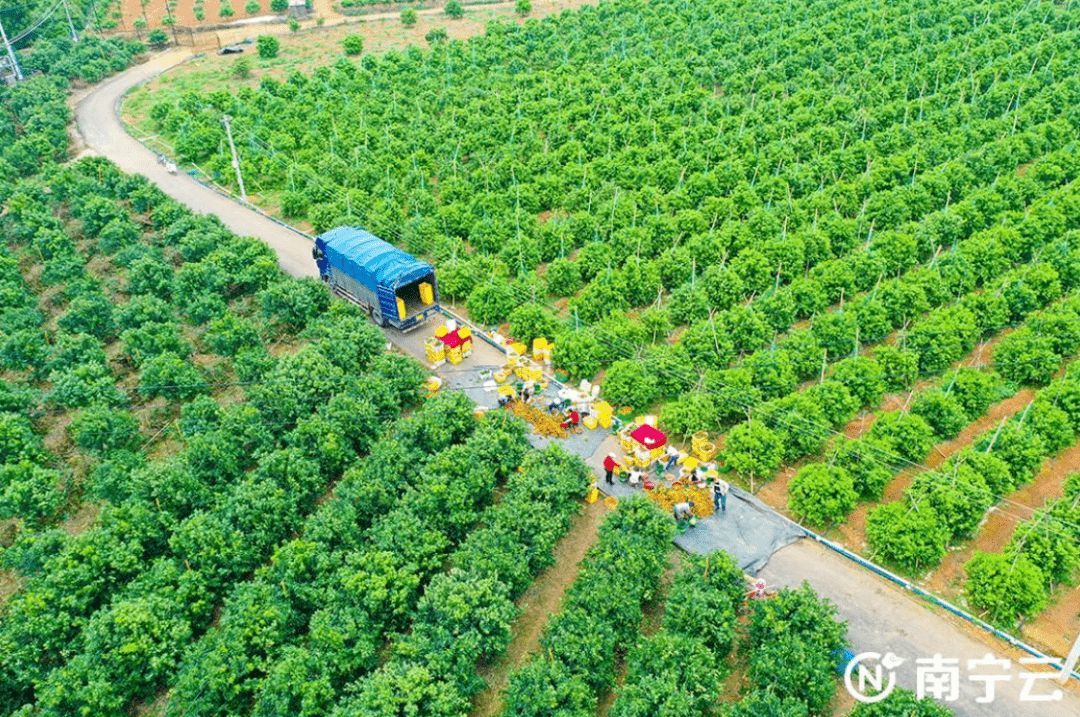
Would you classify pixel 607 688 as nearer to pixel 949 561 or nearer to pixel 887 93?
pixel 949 561

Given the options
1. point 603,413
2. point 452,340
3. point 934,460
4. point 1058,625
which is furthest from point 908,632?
point 452,340

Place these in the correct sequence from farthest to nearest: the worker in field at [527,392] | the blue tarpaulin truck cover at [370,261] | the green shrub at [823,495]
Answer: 1. the blue tarpaulin truck cover at [370,261]
2. the worker in field at [527,392]
3. the green shrub at [823,495]

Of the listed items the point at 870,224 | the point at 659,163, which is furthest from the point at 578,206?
the point at 870,224

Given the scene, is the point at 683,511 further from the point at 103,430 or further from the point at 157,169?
the point at 157,169

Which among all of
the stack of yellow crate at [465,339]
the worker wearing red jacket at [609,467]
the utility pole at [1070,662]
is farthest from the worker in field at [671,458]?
the utility pole at [1070,662]

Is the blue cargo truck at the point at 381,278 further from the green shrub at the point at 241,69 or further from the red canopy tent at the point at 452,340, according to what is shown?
the green shrub at the point at 241,69

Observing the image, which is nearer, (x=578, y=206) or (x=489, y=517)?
(x=489, y=517)

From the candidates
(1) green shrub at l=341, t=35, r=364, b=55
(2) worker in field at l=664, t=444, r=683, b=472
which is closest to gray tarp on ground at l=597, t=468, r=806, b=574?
(2) worker in field at l=664, t=444, r=683, b=472
